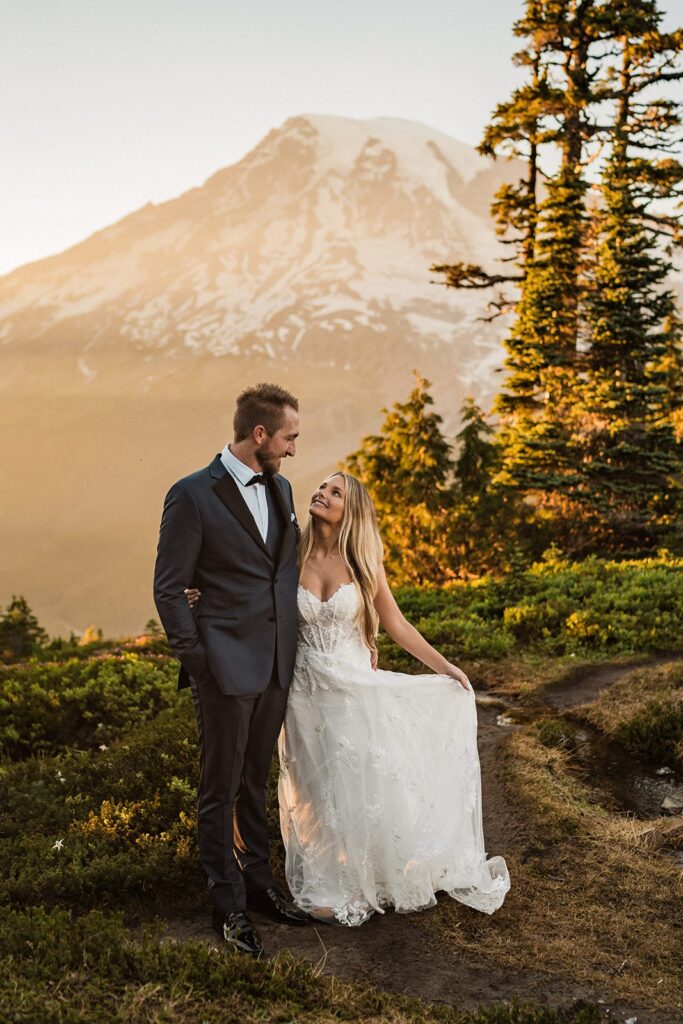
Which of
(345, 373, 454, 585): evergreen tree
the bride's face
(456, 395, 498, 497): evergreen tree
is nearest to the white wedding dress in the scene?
the bride's face

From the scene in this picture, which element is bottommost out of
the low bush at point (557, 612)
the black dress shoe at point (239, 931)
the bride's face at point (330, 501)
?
the black dress shoe at point (239, 931)

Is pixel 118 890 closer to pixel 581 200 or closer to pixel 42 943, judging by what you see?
pixel 42 943

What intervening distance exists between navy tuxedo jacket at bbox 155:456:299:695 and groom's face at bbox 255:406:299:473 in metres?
0.21

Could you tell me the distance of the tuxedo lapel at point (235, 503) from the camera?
458 cm

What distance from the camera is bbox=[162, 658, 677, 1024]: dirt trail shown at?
13.6 ft

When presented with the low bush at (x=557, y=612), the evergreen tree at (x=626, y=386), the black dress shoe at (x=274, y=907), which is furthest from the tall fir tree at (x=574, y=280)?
the black dress shoe at (x=274, y=907)

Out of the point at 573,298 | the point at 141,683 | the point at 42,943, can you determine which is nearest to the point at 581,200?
the point at 573,298

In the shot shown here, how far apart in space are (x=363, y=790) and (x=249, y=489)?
5.97ft

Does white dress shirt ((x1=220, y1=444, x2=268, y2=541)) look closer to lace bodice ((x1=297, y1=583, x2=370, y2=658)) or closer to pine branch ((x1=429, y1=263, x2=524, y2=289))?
lace bodice ((x1=297, y1=583, x2=370, y2=658))

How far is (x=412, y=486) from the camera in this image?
22078 mm

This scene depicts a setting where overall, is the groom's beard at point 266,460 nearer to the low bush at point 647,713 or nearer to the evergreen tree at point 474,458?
the low bush at point 647,713

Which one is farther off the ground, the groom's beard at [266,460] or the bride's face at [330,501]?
the groom's beard at [266,460]

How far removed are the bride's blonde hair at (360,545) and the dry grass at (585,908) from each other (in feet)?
5.89

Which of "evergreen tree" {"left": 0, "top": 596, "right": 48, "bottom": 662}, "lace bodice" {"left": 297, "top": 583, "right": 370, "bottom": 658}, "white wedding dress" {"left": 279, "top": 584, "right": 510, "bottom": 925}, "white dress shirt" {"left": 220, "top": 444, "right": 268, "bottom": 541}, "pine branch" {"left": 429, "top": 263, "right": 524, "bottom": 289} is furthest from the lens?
"pine branch" {"left": 429, "top": 263, "right": 524, "bottom": 289}
